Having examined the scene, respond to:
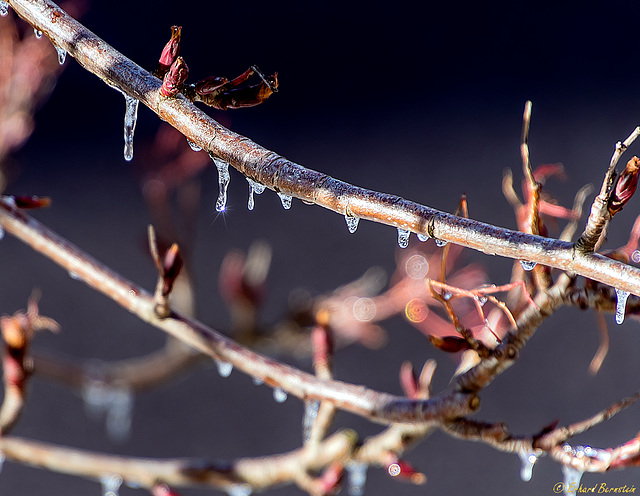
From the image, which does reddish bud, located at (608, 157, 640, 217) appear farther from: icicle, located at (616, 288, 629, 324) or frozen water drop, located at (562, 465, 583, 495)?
frozen water drop, located at (562, 465, 583, 495)

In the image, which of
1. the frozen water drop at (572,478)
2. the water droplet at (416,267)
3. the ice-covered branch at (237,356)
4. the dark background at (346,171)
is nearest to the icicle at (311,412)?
the ice-covered branch at (237,356)

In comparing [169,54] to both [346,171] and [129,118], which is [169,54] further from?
[346,171]

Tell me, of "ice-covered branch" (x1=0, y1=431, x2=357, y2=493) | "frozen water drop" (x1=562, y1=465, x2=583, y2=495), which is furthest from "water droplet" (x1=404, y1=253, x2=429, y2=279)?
"frozen water drop" (x1=562, y1=465, x2=583, y2=495)

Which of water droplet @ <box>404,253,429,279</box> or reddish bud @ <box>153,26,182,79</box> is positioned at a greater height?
water droplet @ <box>404,253,429,279</box>

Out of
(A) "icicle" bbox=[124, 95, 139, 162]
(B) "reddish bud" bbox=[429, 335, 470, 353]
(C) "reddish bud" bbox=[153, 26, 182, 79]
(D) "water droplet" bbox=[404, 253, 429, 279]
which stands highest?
(D) "water droplet" bbox=[404, 253, 429, 279]

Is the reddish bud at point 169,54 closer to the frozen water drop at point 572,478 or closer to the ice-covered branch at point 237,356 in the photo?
the ice-covered branch at point 237,356

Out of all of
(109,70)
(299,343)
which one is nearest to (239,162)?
(109,70)
